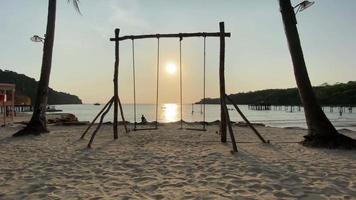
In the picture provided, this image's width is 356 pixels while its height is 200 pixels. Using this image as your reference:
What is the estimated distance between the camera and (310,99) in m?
10.7

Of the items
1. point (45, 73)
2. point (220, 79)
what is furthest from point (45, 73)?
point (220, 79)

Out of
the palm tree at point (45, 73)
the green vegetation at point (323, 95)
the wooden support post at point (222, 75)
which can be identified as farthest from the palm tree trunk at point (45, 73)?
the green vegetation at point (323, 95)

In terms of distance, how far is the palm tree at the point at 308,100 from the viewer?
10250mm

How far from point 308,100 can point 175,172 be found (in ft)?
18.2

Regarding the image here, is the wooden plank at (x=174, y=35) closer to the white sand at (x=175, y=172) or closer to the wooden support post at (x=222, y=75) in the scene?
the wooden support post at (x=222, y=75)

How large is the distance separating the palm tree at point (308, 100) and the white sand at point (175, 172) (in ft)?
1.96

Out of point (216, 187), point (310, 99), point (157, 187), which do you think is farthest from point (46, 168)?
point (310, 99)

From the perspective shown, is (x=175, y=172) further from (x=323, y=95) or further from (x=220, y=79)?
(x=323, y=95)

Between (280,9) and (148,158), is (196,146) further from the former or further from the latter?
(280,9)

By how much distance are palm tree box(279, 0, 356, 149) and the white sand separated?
1.96 feet

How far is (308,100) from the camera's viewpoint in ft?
35.0

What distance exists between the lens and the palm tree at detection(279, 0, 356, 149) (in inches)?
404

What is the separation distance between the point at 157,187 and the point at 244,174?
163 centimetres

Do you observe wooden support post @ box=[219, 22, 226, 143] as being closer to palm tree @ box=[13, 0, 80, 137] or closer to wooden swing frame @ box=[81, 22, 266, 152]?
wooden swing frame @ box=[81, 22, 266, 152]
